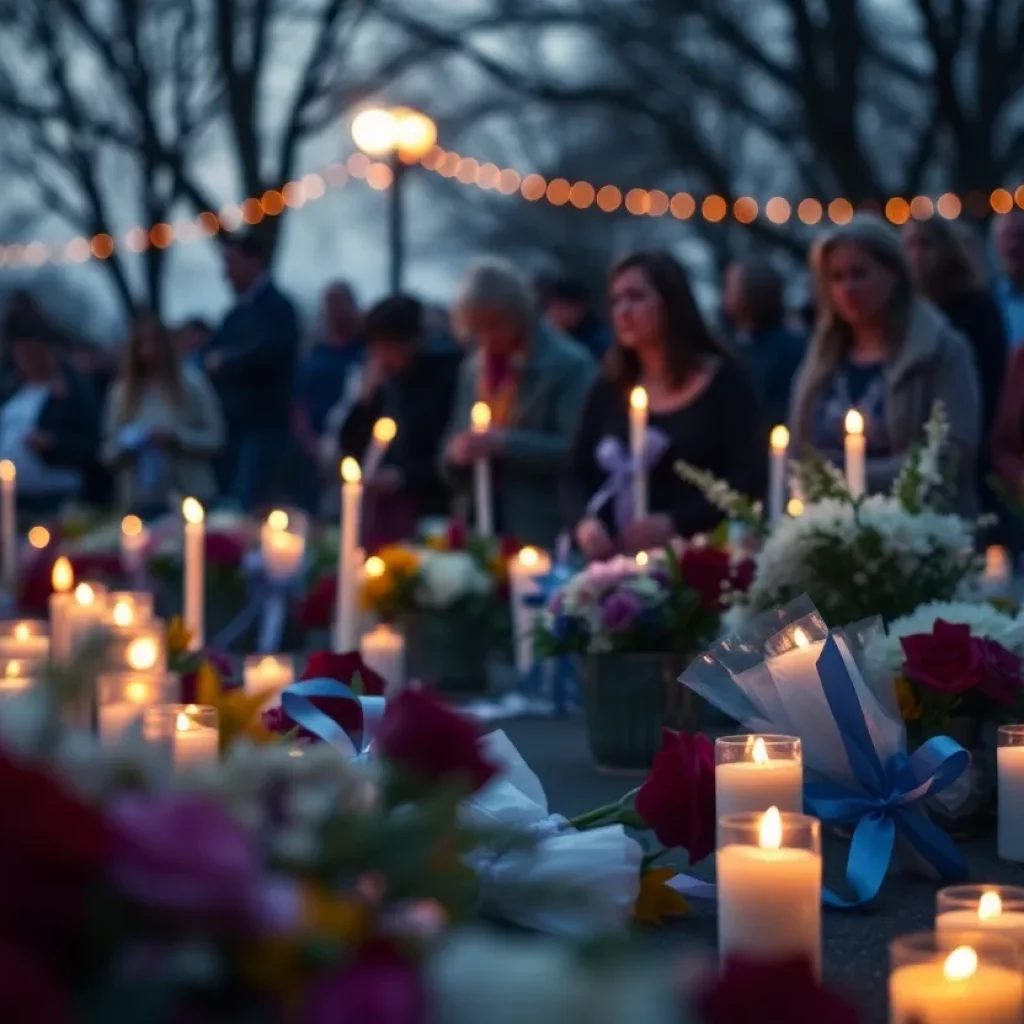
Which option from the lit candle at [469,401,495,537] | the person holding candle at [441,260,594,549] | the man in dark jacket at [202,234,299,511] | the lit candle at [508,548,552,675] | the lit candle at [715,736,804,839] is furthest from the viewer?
the man in dark jacket at [202,234,299,511]

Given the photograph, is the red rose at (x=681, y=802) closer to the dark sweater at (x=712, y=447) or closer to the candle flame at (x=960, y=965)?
the candle flame at (x=960, y=965)

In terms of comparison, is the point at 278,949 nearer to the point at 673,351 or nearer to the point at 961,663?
the point at 961,663

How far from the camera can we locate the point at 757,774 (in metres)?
3.22

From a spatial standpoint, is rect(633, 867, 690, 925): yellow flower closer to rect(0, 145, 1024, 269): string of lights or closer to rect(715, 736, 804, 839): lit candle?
rect(715, 736, 804, 839): lit candle

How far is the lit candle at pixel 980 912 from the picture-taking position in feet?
8.28

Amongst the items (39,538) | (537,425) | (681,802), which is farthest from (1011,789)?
(39,538)

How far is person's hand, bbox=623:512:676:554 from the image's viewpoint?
5984 mm

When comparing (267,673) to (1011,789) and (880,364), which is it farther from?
(880,364)

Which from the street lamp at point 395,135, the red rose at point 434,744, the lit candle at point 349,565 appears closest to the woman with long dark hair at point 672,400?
the lit candle at point 349,565

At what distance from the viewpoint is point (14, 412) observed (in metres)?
11.3

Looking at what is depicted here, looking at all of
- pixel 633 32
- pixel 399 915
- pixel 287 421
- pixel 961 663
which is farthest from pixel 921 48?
pixel 399 915

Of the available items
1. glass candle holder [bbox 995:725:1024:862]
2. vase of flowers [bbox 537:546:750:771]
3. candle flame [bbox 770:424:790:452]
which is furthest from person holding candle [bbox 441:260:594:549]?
glass candle holder [bbox 995:725:1024:862]

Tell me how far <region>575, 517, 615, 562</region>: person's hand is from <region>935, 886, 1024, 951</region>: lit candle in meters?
3.51

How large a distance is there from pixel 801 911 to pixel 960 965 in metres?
0.43
